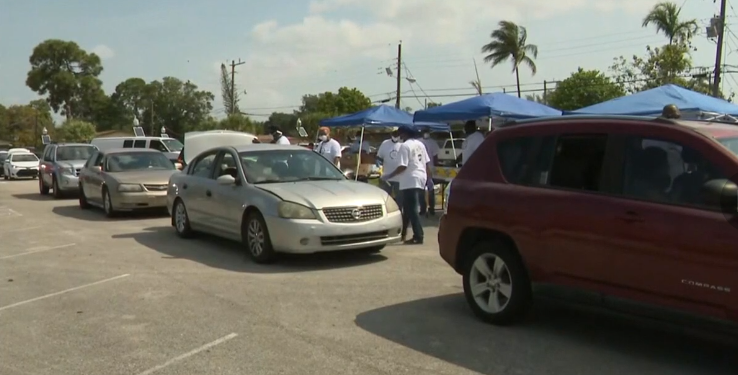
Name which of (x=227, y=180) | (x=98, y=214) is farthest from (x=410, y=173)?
(x=98, y=214)

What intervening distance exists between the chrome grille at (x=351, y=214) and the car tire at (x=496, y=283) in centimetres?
272

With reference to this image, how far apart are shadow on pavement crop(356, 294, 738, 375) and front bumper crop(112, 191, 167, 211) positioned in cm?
918

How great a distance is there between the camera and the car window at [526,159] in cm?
593

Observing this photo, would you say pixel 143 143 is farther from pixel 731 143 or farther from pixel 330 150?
pixel 731 143

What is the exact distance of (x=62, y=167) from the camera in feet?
68.2

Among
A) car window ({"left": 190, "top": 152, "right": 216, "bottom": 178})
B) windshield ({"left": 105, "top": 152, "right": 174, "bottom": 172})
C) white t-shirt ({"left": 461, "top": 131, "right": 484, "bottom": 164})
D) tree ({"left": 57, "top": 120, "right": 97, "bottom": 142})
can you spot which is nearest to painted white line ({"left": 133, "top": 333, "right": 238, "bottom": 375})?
car window ({"left": 190, "top": 152, "right": 216, "bottom": 178})

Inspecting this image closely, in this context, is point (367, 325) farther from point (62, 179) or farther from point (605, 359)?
point (62, 179)

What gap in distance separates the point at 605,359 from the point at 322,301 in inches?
114

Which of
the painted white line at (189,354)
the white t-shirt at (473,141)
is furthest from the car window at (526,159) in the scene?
the white t-shirt at (473,141)

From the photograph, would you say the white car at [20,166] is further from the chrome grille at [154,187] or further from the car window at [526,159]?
the car window at [526,159]

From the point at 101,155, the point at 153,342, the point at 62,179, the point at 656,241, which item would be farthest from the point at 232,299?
the point at 62,179

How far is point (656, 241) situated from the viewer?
16.1 feet

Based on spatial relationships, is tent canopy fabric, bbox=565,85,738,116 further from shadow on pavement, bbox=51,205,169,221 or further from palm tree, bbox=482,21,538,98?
palm tree, bbox=482,21,538,98

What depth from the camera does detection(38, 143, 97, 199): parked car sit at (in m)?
20.5
